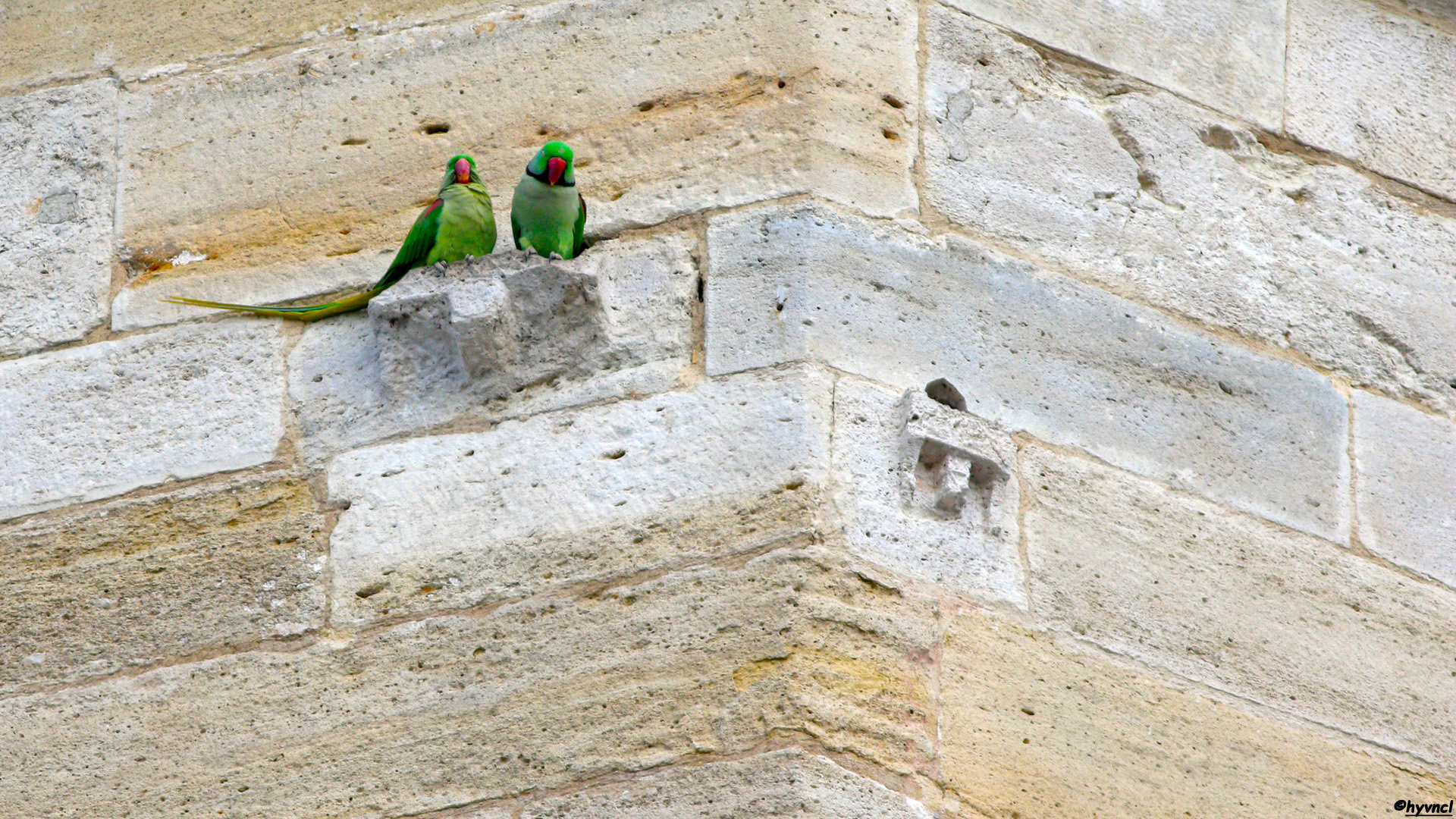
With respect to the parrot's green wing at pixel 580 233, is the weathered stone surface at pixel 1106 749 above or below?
below

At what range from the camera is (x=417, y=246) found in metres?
3.72

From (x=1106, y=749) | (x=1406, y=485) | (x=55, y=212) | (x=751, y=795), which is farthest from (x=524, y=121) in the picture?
(x=1406, y=485)

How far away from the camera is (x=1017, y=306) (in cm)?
368

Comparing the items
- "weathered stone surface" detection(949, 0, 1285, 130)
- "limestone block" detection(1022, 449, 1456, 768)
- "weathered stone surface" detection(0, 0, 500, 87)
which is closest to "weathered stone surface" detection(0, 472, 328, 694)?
"weathered stone surface" detection(0, 0, 500, 87)

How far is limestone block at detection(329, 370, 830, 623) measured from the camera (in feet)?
10.8

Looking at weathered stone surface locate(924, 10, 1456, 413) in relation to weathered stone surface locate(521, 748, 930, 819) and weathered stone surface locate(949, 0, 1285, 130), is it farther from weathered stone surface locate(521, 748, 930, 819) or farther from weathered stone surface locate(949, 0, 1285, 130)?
weathered stone surface locate(521, 748, 930, 819)

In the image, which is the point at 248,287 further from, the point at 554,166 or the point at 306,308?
the point at 554,166

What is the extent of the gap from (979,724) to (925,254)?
1.00 metres

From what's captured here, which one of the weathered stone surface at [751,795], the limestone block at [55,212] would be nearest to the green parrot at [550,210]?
the limestone block at [55,212]

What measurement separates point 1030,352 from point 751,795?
1.17m

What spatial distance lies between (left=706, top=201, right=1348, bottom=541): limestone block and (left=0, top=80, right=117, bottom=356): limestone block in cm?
141

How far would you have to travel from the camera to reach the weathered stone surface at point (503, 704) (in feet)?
9.96

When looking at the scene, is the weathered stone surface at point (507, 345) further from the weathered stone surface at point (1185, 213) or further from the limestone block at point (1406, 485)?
the limestone block at point (1406, 485)

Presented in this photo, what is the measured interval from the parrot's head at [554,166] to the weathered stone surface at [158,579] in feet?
2.56
